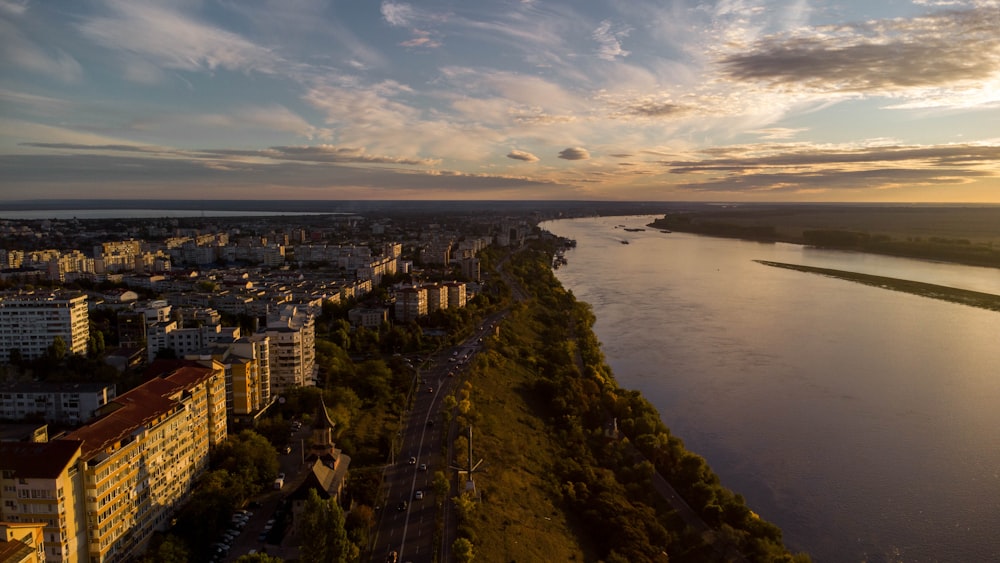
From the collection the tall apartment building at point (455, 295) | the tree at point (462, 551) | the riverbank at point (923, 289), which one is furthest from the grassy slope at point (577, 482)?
the riverbank at point (923, 289)

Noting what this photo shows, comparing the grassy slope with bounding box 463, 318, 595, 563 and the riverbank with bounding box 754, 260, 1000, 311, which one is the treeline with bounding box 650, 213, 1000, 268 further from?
the grassy slope with bounding box 463, 318, 595, 563

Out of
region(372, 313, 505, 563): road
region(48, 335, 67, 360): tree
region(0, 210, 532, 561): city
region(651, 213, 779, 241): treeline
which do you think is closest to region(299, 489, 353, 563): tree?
region(372, 313, 505, 563): road

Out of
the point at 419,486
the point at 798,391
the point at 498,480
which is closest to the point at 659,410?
the point at 798,391

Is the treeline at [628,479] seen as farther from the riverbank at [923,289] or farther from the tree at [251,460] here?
the riverbank at [923,289]

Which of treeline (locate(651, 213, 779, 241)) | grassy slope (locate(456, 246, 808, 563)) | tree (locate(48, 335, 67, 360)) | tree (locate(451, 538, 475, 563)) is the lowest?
grassy slope (locate(456, 246, 808, 563))

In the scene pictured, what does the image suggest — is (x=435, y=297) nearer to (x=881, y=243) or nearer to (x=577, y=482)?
(x=577, y=482)

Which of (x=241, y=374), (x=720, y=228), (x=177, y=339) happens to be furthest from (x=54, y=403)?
(x=720, y=228)
